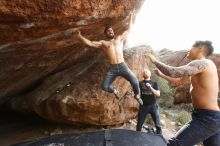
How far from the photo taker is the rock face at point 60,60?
4883 mm

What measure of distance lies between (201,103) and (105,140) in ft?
7.36

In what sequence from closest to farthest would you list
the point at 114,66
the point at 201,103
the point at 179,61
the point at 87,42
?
the point at 201,103, the point at 87,42, the point at 114,66, the point at 179,61

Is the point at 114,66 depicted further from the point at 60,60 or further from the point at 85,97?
the point at 60,60

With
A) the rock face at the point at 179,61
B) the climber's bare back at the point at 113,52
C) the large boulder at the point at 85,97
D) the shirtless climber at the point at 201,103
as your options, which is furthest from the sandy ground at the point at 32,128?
the shirtless climber at the point at 201,103

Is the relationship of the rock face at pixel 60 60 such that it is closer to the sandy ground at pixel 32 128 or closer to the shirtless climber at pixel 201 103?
the sandy ground at pixel 32 128

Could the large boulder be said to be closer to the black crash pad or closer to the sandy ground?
the sandy ground

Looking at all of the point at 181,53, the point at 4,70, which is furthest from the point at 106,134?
the point at 181,53

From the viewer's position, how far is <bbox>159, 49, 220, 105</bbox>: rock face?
1195 centimetres

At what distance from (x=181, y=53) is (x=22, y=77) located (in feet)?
26.9

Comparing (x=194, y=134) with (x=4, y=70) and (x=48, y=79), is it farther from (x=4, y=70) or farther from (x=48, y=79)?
(x=48, y=79)

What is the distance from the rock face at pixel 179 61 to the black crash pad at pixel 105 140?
19.5 ft

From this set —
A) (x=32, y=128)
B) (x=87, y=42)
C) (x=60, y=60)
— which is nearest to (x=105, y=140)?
(x=87, y=42)

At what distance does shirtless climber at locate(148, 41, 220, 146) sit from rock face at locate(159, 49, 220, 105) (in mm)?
7638

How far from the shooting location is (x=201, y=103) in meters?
4.30
